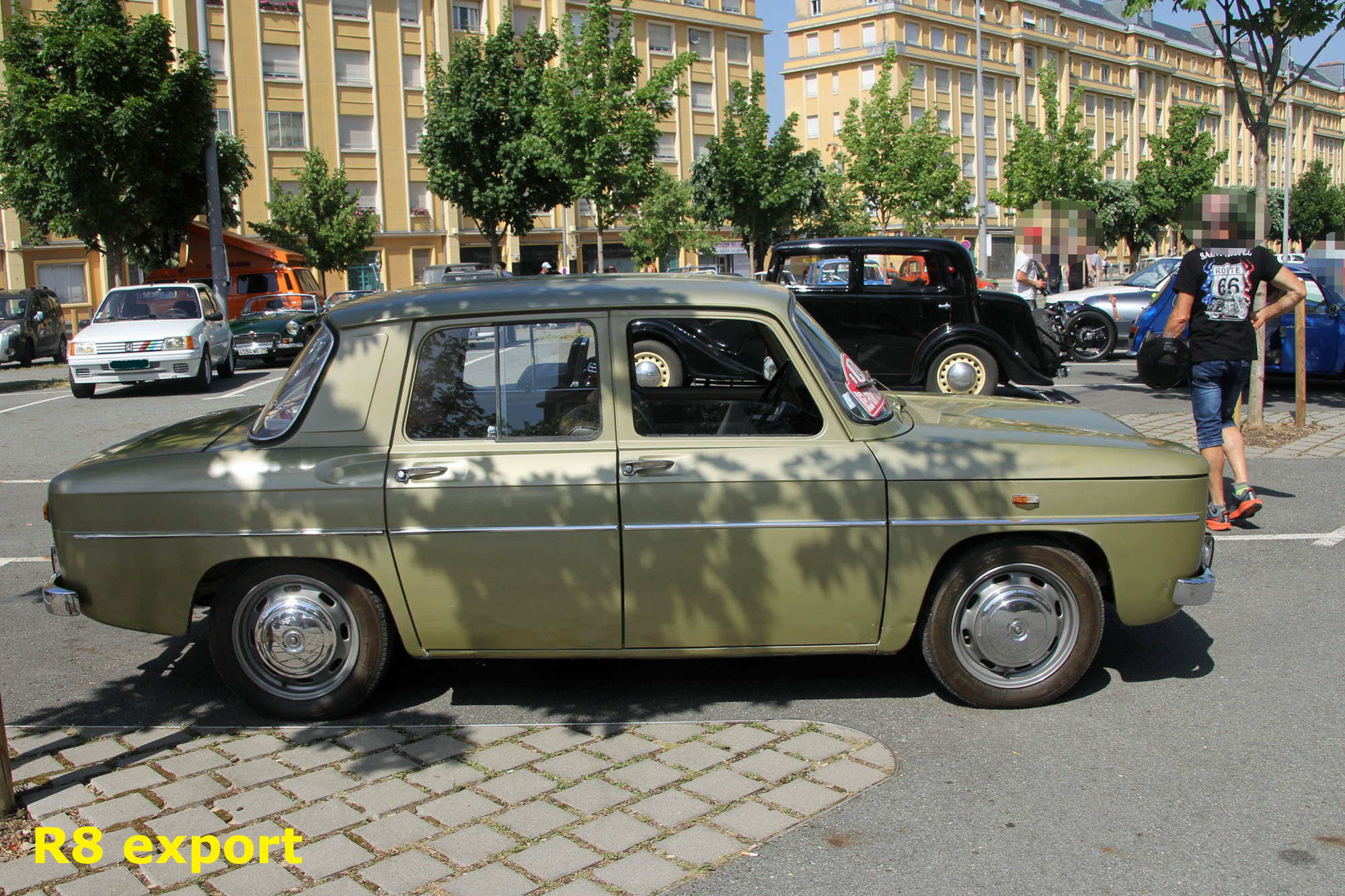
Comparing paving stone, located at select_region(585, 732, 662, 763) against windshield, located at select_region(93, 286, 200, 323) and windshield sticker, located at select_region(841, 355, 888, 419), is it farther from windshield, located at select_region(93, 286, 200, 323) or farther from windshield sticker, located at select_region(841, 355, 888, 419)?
windshield, located at select_region(93, 286, 200, 323)

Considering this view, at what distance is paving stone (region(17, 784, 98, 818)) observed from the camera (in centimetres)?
368

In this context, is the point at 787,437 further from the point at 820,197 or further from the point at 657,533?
the point at 820,197

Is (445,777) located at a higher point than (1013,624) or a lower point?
lower

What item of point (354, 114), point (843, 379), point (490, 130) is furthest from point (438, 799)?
point (354, 114)

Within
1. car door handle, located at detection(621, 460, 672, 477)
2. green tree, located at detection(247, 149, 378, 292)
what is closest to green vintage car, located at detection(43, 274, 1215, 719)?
car door handle, located at detection(621, 460, 672, 477)

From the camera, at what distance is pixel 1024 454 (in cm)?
420

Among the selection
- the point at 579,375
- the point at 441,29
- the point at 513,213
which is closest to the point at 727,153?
the point at 513,213

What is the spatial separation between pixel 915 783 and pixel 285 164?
53541mm

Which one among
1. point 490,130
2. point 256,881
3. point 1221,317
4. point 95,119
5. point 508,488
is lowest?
point 256,881

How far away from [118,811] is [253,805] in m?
0.44

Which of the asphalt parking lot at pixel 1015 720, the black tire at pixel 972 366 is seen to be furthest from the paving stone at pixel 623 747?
the black tire at pixel 972 366

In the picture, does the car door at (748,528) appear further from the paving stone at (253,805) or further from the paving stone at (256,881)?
the paving stone at (256,881)

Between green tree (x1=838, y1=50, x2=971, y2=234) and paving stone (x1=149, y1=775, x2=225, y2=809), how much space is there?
4025 centimetres

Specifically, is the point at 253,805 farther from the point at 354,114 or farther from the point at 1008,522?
the point at 354,114
